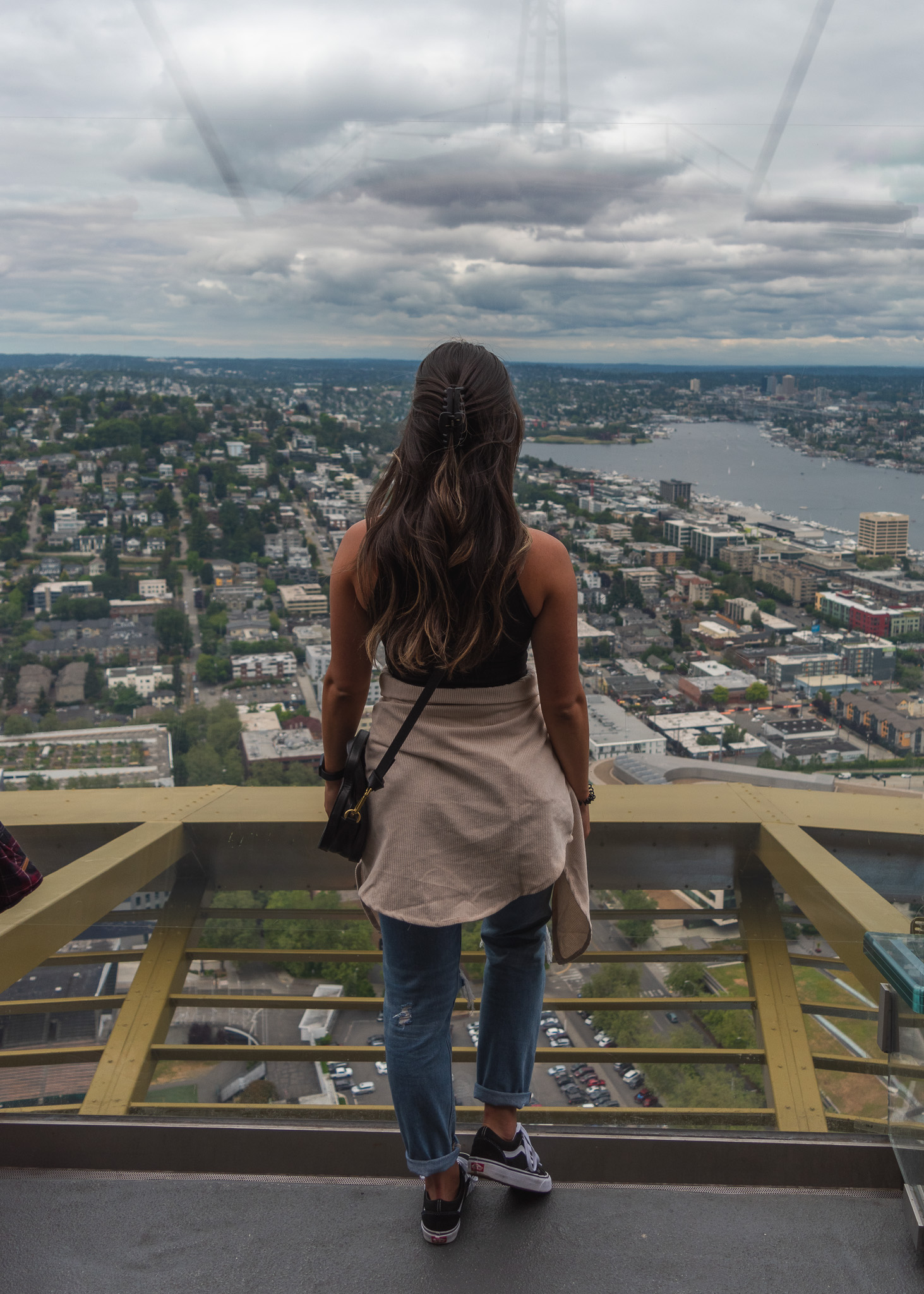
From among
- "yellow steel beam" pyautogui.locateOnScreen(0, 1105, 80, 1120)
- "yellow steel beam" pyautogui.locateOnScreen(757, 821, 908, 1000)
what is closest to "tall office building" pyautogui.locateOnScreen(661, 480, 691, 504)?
"yellow steel beam" pyautogui.locateOnScreen(757, 821, 908, 1000)

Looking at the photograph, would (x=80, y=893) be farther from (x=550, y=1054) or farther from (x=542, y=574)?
(x=542, y=574)

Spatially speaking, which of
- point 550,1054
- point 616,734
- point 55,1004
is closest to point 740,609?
point 616,734

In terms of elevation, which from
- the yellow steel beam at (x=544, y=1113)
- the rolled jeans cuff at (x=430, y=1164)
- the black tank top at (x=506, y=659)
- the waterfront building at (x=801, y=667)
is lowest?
the yellow steel beam at (x=544, y=1113)

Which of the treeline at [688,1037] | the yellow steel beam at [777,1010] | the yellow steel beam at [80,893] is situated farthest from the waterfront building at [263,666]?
the yellow steel beam at [777,1010]

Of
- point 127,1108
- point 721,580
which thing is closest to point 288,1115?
point 127,1108

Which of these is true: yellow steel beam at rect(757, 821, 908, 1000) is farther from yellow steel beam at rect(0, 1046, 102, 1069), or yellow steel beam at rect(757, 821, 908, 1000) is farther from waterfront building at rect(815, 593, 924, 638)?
yellow steel beam at rect(0, 1046, 102, 1069)

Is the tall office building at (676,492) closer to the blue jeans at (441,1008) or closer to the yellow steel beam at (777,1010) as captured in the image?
the yellow steel beam at (777,1010)
